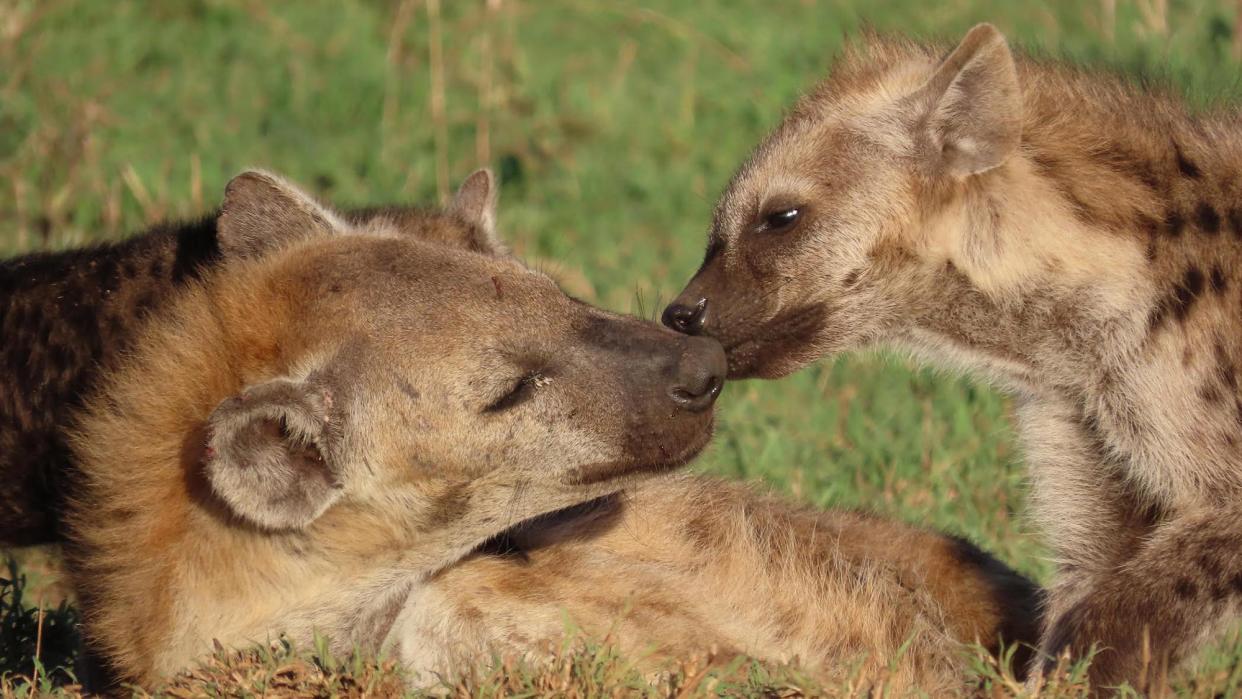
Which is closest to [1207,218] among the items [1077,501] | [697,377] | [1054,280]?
[1054,280]

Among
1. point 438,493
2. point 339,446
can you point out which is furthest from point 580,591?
point 339,446

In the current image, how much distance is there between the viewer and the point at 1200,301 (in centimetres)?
360

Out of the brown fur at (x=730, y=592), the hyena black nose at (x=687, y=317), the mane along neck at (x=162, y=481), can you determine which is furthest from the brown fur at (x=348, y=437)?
the hyena black nose at (x=687, y=317)

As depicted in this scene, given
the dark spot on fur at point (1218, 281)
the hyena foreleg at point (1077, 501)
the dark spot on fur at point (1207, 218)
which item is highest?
the dark spot on fur at point (1207, 218)

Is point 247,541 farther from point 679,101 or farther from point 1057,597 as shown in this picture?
point 679,101

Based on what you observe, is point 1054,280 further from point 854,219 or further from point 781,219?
point 781,219

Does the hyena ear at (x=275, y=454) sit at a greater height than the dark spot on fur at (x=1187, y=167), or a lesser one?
lesser

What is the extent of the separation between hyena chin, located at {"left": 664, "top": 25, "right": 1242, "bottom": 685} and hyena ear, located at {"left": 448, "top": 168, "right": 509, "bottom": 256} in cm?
56

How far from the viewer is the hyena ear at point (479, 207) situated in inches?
166

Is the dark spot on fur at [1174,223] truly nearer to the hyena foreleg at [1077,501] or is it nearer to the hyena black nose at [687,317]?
the hyena foreleg at [1077,501]

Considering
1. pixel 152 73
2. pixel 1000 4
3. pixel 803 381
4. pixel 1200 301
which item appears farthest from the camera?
pixel 1000 4

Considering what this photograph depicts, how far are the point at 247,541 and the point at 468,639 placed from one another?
1.54ft

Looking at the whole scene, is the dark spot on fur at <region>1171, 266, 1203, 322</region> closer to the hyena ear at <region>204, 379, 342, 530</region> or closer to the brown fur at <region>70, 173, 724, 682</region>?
the brown fur at <region>70, 173, 724, 682</region>

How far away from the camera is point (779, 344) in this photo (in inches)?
159
